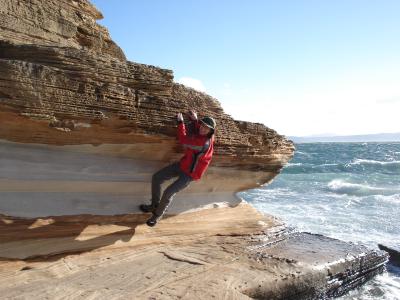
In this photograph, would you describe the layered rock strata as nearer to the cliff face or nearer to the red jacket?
the cliff face

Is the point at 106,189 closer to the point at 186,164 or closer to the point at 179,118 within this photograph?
the point at 186,164

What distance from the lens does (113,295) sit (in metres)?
4.12

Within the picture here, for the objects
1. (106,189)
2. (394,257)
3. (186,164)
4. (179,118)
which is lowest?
(394,257)

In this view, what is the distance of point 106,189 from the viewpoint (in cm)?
554

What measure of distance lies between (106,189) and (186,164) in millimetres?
1121

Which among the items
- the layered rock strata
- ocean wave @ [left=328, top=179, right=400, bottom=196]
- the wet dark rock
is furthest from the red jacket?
ocean wave @ [left=328, top=179, right=400, bottom=196]

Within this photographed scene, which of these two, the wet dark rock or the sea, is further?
the wet dark rock

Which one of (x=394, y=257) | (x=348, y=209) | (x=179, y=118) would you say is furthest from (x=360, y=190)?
(x=179, y=118)

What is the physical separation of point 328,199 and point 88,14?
43.8 ft

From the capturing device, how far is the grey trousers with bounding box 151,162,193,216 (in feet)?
18.1

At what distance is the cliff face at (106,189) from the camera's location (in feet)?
14.4

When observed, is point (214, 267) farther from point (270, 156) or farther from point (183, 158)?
point (270, 156)

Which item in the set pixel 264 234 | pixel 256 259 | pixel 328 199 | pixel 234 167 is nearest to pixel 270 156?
pixel 234 167

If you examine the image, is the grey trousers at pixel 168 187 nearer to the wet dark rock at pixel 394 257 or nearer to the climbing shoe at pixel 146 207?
the climbing shoe at pixel 146 207
